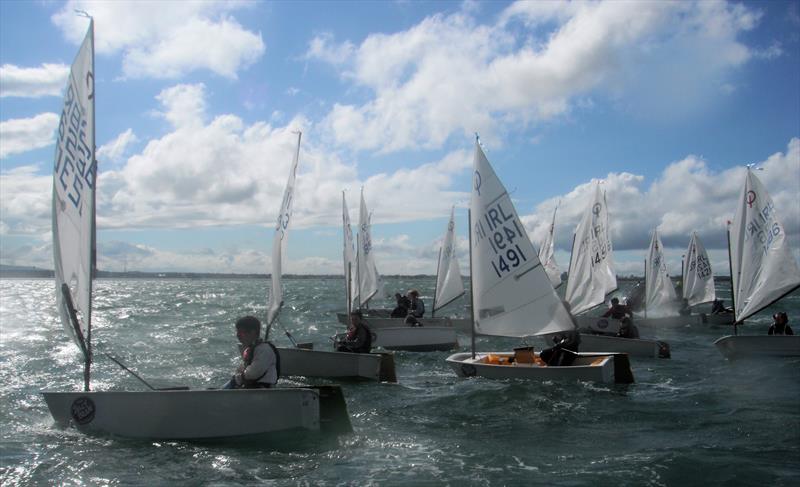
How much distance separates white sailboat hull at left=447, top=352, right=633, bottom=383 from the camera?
11852mm

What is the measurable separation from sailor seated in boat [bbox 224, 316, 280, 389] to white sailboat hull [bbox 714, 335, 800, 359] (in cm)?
1143

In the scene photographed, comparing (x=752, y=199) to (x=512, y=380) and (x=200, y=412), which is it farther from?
(x=200, y=412)

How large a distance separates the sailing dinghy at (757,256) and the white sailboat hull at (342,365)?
829 cm

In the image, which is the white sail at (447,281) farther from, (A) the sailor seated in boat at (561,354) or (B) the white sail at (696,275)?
(B) the white sail at (696,275)

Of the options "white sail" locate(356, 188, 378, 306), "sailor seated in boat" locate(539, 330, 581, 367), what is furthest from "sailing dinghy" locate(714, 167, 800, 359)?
"white sail" locate(356, 188, 378, 306)

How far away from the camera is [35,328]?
83.2ft

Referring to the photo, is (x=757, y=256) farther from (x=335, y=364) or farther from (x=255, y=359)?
(x=255, y=359)

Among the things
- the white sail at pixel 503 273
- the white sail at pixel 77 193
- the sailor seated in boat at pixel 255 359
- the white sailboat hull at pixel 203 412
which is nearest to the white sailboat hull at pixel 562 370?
the white sail at pixel 503 273

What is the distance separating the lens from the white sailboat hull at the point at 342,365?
12.8 m

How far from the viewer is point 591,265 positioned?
2161 cm

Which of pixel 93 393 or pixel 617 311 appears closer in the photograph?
pixel 93 393

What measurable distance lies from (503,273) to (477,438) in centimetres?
445

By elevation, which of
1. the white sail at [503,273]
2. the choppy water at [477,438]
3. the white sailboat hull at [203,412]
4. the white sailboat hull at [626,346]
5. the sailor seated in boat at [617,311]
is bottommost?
the choppy water at [477,438]

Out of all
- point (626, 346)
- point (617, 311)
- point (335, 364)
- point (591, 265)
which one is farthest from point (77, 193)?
point (591, 265)
